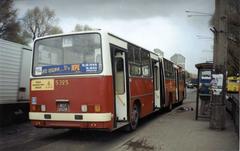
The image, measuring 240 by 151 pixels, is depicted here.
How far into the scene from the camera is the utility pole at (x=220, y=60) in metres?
11.4

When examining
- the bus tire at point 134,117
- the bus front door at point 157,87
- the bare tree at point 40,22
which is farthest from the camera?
the bare tree at point 40,22

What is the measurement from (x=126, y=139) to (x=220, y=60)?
4232mm

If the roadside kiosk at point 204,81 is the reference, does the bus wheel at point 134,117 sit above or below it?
below

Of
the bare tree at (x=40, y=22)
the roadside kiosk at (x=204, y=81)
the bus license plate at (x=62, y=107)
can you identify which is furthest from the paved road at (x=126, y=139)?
the bare tree at (x=40, y=22)

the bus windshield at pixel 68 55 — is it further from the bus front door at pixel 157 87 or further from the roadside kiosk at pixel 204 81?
the roadside kiosk at pixel 204 81

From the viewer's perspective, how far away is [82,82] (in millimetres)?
9055

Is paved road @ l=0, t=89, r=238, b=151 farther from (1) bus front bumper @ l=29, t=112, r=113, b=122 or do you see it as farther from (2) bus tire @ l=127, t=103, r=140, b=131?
(1) bus front bumper @ l=29, t=112, r=113, b=122

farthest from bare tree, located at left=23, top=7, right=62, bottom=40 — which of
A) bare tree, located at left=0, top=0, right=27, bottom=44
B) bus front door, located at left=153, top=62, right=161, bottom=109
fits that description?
bus front door, located at left=153, top=62, right=161, bottom=109

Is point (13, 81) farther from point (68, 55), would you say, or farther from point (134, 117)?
point (134, 117)

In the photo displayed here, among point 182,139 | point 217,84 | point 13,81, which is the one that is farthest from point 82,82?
point 217,84

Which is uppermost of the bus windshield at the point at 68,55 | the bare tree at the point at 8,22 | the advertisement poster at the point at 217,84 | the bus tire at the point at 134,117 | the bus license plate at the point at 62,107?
the bare tree at the point at 8,22

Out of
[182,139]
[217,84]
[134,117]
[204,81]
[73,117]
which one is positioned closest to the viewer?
[73,117]

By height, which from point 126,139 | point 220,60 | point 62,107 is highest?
point 220,60

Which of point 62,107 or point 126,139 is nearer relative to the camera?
point 62,107
